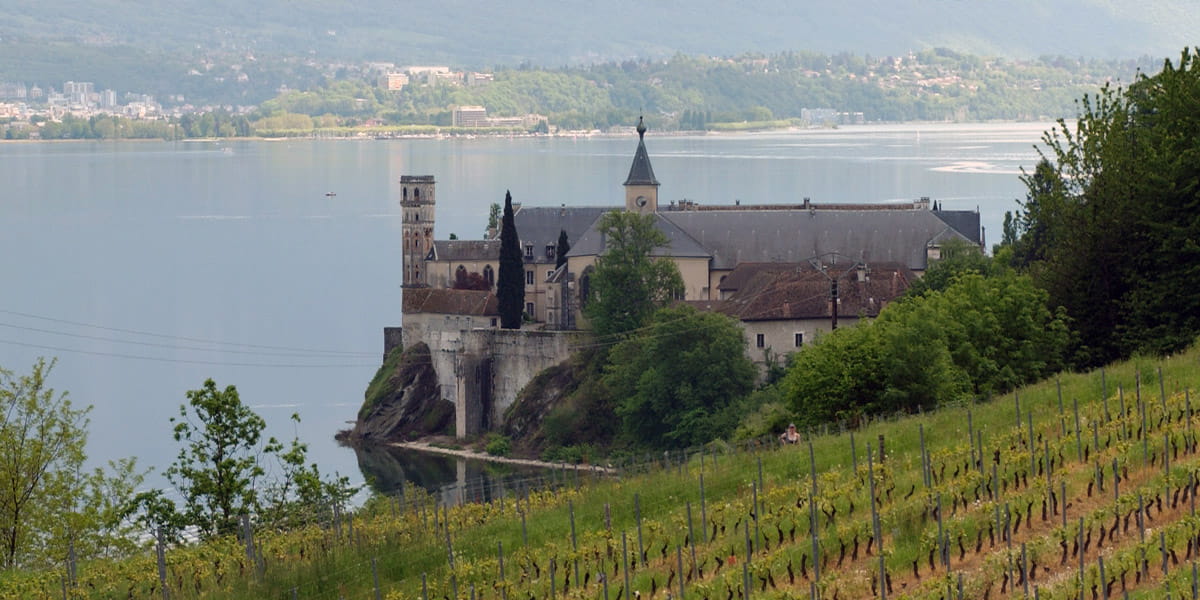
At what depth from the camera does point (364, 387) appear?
8781cm

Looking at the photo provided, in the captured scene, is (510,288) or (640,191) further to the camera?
(640,191)

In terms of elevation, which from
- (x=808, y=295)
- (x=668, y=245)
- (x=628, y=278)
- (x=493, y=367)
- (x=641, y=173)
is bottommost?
(x=493, y=367)

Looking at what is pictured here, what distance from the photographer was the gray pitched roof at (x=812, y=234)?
255 feet

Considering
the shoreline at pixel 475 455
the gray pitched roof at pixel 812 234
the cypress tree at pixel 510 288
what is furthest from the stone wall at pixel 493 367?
the gray pitched roof at pixel 812 234

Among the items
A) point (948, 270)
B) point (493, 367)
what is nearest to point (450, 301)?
point (493, 367)

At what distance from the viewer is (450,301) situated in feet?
247

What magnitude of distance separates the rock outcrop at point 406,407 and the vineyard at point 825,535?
1796 inches

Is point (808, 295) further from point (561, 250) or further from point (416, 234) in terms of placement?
point (416, 234)

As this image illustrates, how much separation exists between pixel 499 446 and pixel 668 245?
38.6 ft

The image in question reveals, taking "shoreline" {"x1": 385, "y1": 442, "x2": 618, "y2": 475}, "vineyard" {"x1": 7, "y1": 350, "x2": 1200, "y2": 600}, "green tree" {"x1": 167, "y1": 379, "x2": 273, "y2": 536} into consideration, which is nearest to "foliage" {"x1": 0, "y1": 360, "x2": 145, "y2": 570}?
"green tree" {"x1": 167, "y1": 379, "x2": 273, "y2": 536}

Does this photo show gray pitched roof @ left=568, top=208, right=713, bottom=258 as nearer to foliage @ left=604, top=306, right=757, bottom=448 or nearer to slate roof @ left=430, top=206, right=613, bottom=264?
slate roof @ left=430, top=206, right=613, bottom=264

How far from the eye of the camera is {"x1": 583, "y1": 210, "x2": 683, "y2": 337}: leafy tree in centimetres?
7025

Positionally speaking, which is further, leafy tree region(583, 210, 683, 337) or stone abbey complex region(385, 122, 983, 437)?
leafy tree region(583, 210, 683, 337)

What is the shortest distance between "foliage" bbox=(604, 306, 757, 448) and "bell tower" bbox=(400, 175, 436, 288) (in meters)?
20.3
